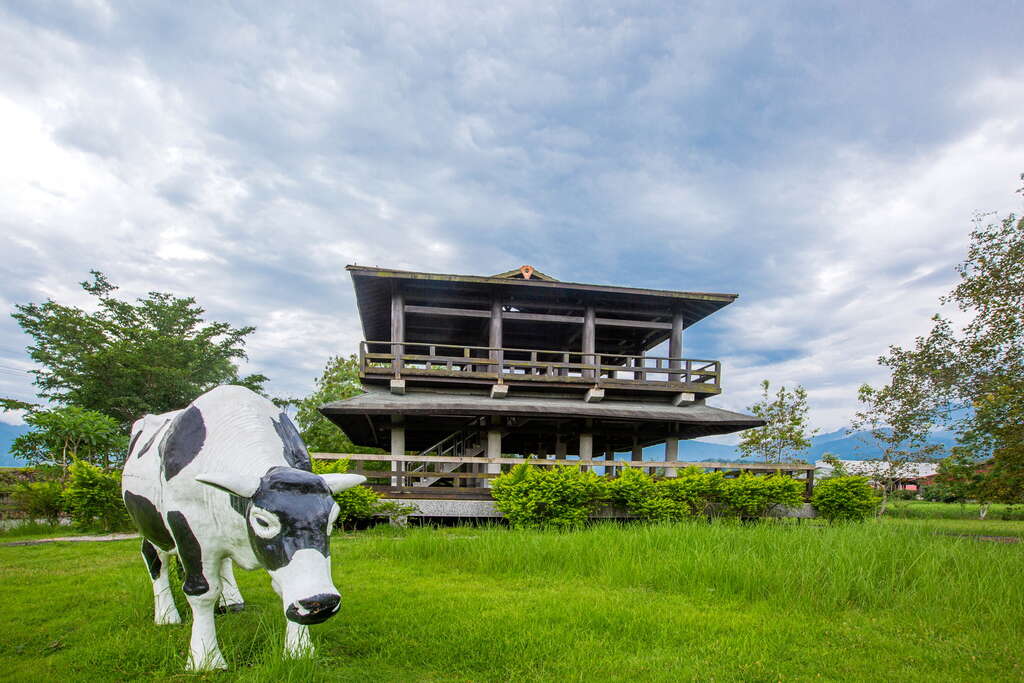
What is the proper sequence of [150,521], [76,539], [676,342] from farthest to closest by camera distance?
[676,342], [76,539], [150,521]

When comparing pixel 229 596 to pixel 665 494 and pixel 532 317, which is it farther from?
pixel 532 317

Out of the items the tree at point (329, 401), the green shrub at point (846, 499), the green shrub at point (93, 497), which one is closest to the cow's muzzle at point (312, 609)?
the green shrub at point (93, 497)

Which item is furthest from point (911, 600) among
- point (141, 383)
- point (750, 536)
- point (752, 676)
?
point (141, 383)

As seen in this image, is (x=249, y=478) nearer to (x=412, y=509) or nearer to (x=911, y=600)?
(x=911, y=600)

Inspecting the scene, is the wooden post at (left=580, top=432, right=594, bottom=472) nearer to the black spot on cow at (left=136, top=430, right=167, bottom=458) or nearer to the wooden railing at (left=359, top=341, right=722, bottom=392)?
the wooden railing at (left=359, top=341, right=722, bottom=392)

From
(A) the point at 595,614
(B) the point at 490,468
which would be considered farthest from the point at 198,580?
(B) the point at 490,468

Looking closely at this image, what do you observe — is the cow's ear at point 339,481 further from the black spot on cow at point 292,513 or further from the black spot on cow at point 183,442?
the black spot on cow at point 183,442

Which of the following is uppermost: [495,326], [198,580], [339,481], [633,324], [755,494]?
[633,324]

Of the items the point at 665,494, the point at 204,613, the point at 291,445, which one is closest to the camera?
the point at 204,613

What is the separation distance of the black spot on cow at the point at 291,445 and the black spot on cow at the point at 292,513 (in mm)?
549

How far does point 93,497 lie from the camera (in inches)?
455

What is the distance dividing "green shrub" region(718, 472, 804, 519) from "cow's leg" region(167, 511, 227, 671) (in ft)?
37.8

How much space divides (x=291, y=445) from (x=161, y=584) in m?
2.29

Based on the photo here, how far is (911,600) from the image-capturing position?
567cm
